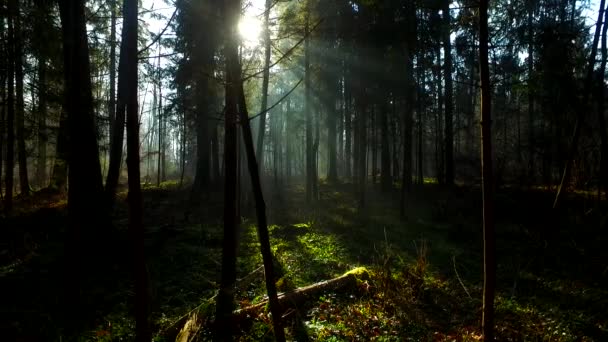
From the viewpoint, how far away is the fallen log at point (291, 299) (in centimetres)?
481

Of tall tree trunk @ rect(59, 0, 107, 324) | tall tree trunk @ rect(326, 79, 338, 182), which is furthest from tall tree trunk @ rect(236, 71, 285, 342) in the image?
tall tree trunk @ rect(326, 79, 338, 182)

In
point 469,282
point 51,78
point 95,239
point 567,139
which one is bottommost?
point 469,282

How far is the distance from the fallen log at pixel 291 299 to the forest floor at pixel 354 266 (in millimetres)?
131

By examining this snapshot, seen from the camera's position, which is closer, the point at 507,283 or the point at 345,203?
the point at 507,283

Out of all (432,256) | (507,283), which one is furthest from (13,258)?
(507,283)

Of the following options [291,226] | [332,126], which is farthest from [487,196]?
[332,126]

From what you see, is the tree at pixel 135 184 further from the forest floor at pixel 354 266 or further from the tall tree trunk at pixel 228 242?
the forest floor at pixel 354 266

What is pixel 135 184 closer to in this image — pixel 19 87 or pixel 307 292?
pixel 307 292

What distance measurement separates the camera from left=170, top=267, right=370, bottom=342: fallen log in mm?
4813

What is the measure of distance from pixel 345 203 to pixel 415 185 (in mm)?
4444

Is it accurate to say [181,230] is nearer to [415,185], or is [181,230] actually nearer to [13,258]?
[13,258]

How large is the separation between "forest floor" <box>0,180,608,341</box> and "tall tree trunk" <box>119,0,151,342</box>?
2.31m

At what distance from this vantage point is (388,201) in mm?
18219

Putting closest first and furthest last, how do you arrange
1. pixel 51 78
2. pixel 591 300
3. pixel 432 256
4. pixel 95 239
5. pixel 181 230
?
pixel 591 300
pixel 95 239
pixel 432 256
pixel 181 230
pixel 51 78
